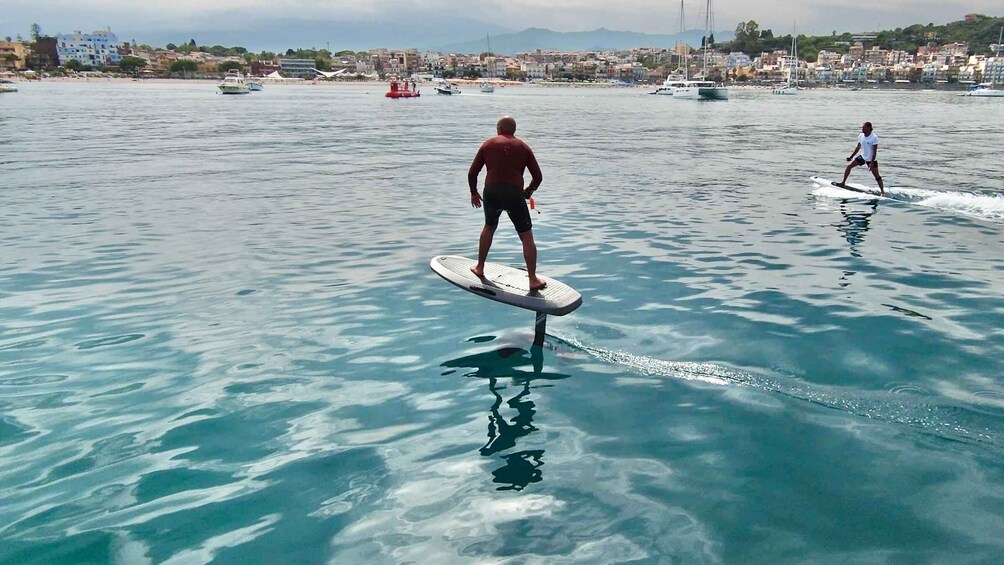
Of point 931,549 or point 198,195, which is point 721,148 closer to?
point 198,195

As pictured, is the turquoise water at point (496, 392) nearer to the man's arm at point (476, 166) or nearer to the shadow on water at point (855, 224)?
the shadow on water at point (855, 224)

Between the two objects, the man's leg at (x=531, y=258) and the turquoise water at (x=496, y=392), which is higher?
the man's leg at (x=531, y=258)

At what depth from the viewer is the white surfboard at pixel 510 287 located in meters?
9.28

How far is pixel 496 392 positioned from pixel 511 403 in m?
0.36

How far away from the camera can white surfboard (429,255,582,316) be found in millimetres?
9281

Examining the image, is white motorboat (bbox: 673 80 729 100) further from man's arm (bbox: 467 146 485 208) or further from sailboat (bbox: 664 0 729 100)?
man's arm (bbox: 467 146 485 208)

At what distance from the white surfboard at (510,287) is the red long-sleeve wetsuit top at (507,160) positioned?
4.83ft

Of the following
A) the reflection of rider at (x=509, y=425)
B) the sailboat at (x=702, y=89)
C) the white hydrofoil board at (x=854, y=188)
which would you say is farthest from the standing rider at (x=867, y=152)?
the sailboat at (x=702, y=89)

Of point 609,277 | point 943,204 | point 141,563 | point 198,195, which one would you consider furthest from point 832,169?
point 141,563

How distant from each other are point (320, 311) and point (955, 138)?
5270 cm

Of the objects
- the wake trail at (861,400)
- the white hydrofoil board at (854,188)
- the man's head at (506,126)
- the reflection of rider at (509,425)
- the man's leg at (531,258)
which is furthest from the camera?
the white hydrofoil board at (854,188)

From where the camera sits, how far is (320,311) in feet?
37.6

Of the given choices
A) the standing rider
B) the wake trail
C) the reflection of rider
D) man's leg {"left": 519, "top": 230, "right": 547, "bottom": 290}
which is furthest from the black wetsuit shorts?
the standing rider

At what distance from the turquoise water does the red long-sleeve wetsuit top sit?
2440mm
